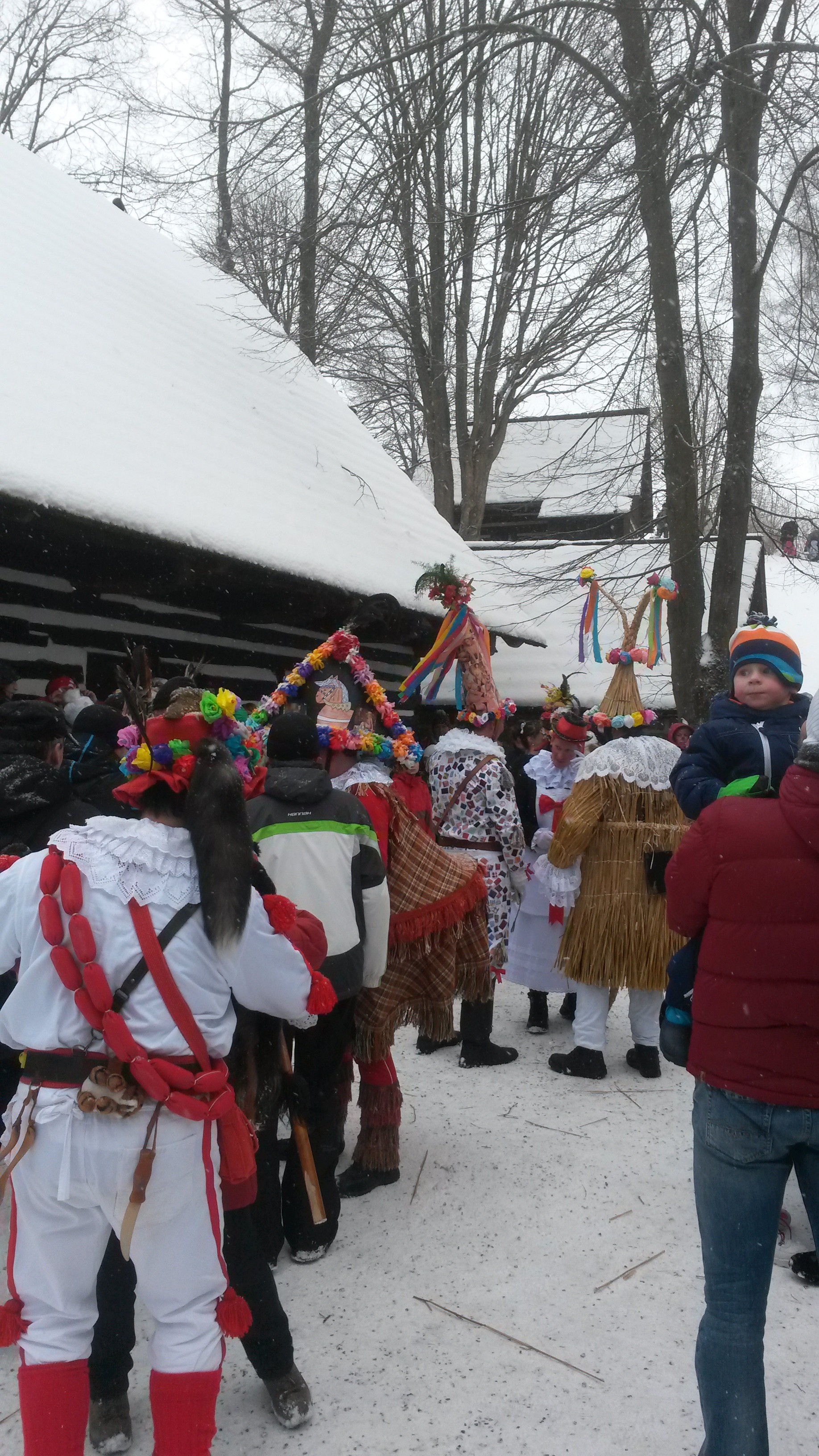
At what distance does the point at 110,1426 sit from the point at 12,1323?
65 centimetres

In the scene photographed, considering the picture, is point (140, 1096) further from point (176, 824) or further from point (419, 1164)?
point (419, 1164)

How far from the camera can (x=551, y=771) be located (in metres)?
5.62

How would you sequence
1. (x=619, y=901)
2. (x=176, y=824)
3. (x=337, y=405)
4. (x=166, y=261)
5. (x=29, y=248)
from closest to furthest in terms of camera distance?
(x=176, y=824) → (x=619, y=901) → (x=29, y=248) → (x=166, y=261) → (x=337, y=405)

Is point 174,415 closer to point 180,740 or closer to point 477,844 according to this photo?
point 477,844

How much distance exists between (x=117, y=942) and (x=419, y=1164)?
2.33m

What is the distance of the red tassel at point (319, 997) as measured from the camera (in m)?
2.15

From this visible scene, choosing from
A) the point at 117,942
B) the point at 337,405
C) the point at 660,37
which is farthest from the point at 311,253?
the point at 117,942

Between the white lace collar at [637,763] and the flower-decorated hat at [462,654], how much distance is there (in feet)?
2.00

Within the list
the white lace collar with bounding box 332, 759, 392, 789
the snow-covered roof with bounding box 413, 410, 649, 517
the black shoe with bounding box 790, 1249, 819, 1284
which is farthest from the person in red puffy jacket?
the snow-covered roof with bounding box 413, 410, 649, 517

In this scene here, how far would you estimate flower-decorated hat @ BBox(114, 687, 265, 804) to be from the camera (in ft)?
6.66

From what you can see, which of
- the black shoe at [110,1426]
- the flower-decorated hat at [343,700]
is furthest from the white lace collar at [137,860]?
→ the flower-decorated hat at [343,700]

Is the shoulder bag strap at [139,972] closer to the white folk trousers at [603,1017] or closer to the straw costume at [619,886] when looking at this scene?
the straw costume at [619,886]

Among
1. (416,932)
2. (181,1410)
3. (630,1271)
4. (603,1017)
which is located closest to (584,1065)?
(603,1017)

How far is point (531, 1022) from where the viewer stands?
5.51 metres
